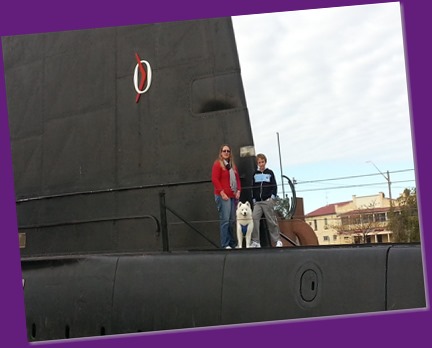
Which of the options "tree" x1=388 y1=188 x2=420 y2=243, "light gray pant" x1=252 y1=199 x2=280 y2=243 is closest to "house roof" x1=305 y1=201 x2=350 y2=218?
"tree" x1=388 y1=188 x2=420 y2=243

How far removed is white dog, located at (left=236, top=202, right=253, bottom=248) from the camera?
554 cm

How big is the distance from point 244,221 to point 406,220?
1.41 meters

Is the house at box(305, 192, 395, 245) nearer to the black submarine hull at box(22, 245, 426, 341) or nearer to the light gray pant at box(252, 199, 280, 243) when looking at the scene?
the black submarine hull at box(22, 245, 426, 341)

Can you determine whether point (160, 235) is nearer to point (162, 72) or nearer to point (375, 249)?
point (162, 72)

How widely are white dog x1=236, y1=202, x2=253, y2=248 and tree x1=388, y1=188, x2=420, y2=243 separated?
4.03 ft

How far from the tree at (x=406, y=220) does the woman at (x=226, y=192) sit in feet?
4.61

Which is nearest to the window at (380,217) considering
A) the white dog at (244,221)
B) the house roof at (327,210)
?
the house roof at (327,210)

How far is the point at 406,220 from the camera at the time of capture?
4.70 meters

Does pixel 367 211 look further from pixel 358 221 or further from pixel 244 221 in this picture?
pixel 244 221

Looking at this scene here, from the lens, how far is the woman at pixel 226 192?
223 inches

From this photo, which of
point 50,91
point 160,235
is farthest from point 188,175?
point 50,91

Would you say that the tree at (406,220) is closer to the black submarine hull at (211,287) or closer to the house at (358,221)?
the house at (358,221)

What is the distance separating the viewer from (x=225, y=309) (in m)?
5.08

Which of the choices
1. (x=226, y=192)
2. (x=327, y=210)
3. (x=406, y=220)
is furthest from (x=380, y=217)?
(x=226, y=192)
